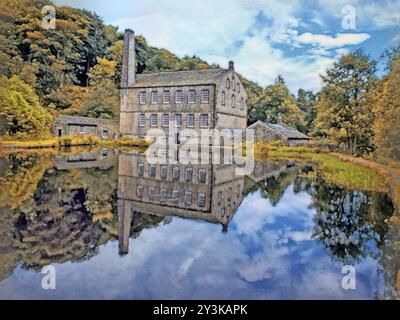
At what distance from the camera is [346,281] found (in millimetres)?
2486

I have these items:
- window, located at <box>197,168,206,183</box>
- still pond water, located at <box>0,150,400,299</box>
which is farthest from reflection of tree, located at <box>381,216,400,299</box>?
window, located at <box>197,168,206,183</box>

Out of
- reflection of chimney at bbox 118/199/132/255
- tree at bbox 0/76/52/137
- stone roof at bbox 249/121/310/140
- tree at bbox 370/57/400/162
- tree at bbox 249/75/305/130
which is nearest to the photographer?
reflection of chimney at bbox 118/199/132/255

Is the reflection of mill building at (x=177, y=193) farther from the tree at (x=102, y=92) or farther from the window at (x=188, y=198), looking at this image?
the tree at (x=102, y=92)

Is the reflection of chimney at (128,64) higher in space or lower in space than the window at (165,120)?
higher

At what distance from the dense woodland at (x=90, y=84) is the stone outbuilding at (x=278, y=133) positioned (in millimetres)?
302

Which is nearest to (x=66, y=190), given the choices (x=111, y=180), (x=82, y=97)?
(x=111, y=180)

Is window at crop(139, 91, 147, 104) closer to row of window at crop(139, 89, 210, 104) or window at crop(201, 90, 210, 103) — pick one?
row of window at crop(139, 89, 210, 104)

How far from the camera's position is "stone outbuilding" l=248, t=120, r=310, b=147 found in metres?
11.6

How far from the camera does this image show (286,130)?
12.2m

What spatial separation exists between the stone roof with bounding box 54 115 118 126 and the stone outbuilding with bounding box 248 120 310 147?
5488mm

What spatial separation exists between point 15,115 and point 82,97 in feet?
7.36

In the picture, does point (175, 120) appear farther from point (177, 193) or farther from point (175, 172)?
point (177, 193)

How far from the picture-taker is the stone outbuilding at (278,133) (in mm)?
11607

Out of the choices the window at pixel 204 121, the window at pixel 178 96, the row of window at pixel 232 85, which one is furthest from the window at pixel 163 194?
the window at pixel 178 96
